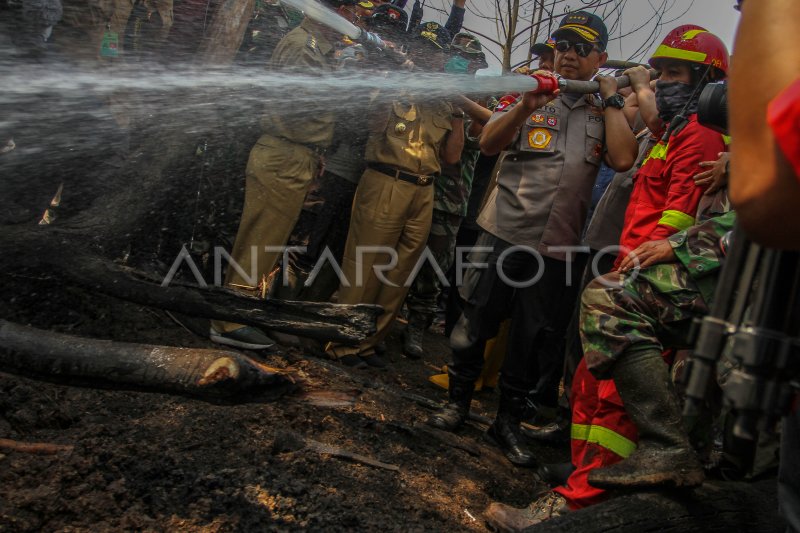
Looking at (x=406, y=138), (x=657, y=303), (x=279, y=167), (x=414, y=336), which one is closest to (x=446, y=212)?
(x=406, y=138)

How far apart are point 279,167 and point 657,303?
3.02 metres

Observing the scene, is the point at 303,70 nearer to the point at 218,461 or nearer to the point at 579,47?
the point at 579,47

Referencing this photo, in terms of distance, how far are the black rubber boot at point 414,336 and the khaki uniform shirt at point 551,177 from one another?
200 centimetres

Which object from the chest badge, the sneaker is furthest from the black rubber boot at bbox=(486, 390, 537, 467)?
the sneaker

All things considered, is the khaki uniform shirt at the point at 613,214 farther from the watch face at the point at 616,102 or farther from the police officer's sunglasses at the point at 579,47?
the police officer's sunglasses at the point at 579,47

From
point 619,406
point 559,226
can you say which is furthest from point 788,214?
point 559,226

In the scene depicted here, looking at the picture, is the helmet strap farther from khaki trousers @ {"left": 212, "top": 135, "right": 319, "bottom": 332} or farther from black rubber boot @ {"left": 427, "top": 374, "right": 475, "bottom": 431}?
khaki trousers @ {"left": 212, "top": 135, "right": 319, "bottom": 332}

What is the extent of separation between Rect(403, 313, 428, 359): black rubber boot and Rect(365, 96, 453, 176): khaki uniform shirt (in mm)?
1458

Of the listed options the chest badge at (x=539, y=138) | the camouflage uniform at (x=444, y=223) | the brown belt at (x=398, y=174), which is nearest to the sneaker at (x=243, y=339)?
the brown belt at (x=398, y=174)

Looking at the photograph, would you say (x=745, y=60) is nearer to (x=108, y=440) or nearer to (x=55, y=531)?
(x=55, y=531)

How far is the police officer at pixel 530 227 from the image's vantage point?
4.17 metres

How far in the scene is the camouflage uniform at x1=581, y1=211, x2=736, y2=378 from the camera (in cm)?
263

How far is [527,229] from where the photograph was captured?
419cm

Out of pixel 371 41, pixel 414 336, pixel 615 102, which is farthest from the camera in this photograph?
pixel 414 336
